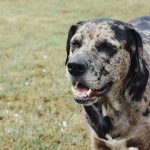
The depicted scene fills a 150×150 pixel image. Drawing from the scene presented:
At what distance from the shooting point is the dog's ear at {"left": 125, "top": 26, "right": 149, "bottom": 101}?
15.0 ft

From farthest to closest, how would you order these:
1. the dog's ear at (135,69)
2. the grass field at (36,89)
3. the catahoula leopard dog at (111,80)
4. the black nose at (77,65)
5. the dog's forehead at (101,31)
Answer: the grass field at (36,89)
the dog's ear at (135,69)
the dog's forehead at (101,31)
the catahoula leopard dog at (111,80)
the black nose at (77,65)

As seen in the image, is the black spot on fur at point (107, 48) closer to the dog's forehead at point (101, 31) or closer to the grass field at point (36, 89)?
the dog's forehead at point (101, 31)

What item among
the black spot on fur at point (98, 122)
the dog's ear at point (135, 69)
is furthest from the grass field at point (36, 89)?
the dog's ear at point (135, 69)

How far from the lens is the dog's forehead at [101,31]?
4.46 m

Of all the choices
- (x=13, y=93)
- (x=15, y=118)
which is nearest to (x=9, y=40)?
(x=13, y=93)

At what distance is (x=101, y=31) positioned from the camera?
449 centimetres

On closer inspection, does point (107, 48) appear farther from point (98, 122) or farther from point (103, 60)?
point (98, 122)

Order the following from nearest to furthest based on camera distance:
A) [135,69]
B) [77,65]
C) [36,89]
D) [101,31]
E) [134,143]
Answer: [77,65] → [101,31] → [135,69] → [134,143] → [36,89]

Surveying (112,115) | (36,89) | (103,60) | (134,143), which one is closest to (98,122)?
(112,115)

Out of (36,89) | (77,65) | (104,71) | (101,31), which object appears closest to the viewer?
(77,65)

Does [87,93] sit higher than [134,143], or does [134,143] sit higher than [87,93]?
[87,93]

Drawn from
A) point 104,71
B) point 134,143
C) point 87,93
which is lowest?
point 134,143

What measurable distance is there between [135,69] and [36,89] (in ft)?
12.2

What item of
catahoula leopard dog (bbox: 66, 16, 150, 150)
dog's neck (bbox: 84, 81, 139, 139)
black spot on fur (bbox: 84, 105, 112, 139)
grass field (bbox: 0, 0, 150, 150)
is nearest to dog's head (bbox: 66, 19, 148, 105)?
catahoula leopard dog (bbox: 66, 16, 150, 150)
